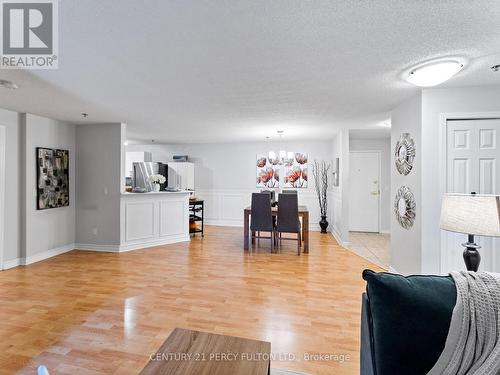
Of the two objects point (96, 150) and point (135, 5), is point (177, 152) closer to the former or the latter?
point (96, 150)

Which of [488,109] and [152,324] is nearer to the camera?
[152,324]

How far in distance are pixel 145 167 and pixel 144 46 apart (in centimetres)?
450

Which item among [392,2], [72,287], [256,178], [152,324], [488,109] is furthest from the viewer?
[256,178]

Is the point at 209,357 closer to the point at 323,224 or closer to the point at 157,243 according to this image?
the point at 157,243

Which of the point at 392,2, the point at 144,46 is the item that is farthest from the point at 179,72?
the point at 392,2

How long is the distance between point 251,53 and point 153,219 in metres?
3.95

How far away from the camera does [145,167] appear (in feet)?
20.0

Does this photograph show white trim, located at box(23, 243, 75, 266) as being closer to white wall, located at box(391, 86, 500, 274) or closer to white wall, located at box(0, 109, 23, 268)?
white wall, located at box(0, 109, 23, 268)

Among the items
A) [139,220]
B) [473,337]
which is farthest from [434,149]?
[139,220]

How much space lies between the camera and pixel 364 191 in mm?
6559

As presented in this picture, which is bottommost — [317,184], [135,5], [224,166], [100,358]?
[100,358]

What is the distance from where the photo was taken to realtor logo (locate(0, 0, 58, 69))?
154cm

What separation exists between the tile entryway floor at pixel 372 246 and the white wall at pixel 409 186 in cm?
60

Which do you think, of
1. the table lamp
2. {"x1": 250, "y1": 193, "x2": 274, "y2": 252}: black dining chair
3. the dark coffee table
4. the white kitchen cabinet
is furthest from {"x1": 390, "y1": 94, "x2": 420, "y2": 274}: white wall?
the white kitchen cabinet
